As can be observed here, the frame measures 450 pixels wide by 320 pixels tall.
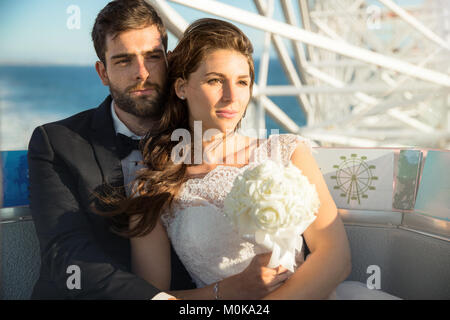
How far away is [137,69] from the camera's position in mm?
2463

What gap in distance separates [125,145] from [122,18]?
2.49 ft

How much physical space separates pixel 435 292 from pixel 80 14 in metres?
2.83

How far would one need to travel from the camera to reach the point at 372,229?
8.76 feet

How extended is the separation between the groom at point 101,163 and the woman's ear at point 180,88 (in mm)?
150

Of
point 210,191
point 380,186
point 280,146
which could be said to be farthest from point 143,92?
point 380,186

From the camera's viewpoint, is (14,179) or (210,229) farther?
(14,179)

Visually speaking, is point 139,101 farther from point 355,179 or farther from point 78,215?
point 355,179

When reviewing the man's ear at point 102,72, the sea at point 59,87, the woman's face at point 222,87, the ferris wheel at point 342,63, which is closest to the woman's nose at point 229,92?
the woman's face at point 222,87

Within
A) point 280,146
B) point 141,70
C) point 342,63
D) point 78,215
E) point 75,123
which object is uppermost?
point 342,63

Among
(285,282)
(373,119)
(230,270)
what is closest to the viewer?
(285,282)

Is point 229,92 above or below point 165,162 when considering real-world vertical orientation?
above

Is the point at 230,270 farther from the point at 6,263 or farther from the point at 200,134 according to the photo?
the point at 6,263

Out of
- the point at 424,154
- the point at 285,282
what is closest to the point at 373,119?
the point at 424,154

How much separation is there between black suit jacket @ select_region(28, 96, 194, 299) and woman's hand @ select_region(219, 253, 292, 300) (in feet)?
1.36
